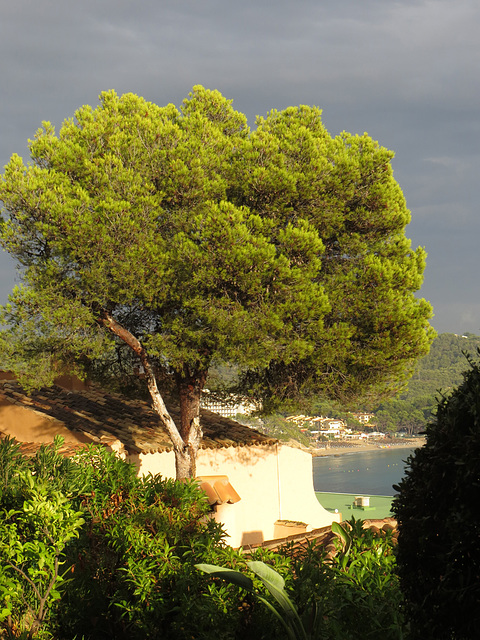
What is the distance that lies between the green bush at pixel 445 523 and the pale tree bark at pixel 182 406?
31.8ft

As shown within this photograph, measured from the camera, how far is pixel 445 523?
9.75 feet

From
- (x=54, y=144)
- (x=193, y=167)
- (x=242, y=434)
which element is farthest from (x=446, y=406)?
(x=242, y=434)

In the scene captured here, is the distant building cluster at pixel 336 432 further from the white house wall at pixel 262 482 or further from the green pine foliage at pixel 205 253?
the green pine foliage at pixel 205 253

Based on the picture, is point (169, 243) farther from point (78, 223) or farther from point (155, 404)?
point (155, 404)

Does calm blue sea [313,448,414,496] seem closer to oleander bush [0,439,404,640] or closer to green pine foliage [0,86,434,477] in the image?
green pine foliage [0,86,434,477]

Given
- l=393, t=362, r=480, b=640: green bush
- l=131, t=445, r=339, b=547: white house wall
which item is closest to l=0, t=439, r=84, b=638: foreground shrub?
l=393, t=362, r=480, b=640: green bush

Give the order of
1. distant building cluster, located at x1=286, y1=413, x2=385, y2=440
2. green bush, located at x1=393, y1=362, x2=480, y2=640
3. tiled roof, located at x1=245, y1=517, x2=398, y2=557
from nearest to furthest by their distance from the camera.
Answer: green bush, located at x1=393, y1=362, x2=480, y2=640 → tiled roof, located at x1=245, y1=517, x2=398, y2=557 → distant building cluster, located at x1=286, y1=413, x2=385, y2=440

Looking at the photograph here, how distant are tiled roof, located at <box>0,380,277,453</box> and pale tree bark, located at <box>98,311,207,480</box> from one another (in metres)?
1.03

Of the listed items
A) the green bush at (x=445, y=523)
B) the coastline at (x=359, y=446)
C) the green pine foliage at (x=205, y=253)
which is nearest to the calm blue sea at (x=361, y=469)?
the coastline at (x=359, y=446)

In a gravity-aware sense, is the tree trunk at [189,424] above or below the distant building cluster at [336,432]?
above

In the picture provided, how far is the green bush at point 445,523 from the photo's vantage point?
9.48ft

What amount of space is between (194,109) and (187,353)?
19.2ft

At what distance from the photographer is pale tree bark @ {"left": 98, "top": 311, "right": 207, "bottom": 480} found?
41.9 feet

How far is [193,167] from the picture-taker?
12.4 meters
